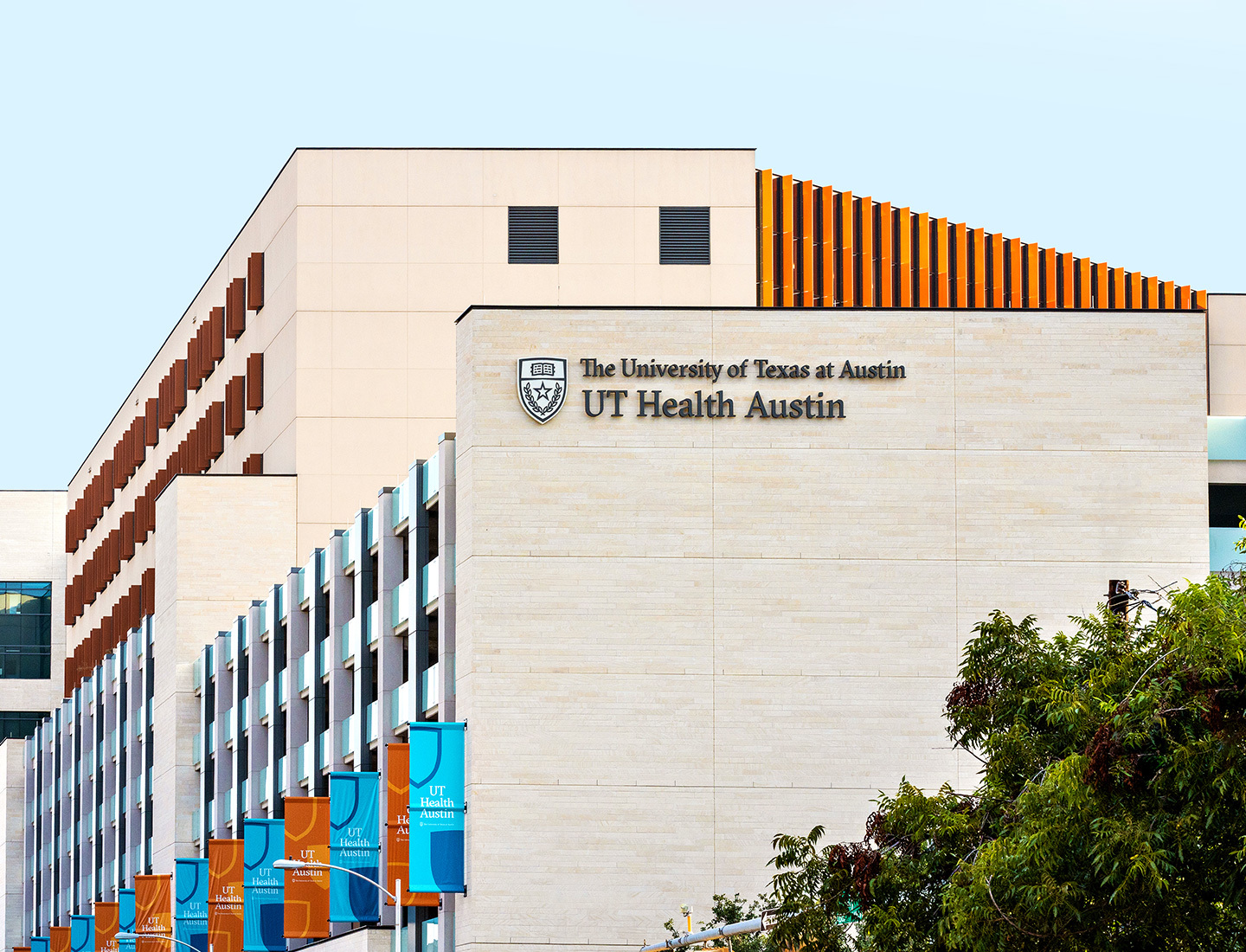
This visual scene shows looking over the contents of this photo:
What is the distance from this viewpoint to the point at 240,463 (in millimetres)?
86938

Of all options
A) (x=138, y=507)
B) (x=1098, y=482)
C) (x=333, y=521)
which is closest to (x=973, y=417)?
(x=1098, y=482)

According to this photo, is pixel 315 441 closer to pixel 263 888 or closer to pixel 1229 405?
pixel 263 888

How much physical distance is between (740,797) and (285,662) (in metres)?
22.3

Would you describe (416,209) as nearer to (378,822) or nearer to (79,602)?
(378,822)

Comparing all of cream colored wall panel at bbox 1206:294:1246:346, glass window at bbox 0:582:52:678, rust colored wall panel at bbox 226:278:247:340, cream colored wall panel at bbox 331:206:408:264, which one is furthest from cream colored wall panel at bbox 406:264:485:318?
glass window at bbox 0:582:52:678

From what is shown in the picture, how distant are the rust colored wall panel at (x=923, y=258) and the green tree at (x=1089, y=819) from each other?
4234cm

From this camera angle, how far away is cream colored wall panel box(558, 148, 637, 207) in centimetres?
7688

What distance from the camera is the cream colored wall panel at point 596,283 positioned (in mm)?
76375

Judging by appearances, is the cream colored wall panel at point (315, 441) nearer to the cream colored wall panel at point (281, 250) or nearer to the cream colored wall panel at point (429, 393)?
the cream colored wall panel at point (429, 393)

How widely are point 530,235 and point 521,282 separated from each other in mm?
1633

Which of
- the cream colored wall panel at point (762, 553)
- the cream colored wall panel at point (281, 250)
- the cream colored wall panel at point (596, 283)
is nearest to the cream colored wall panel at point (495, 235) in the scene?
the cream colored wall panel at point (596, 283)

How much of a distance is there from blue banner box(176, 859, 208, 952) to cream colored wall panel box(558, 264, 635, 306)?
71.4 feet

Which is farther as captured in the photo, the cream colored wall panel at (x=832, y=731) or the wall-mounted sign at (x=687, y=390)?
the wall-mounted sign at (x=687, y=390)

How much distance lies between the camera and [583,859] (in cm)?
5369
